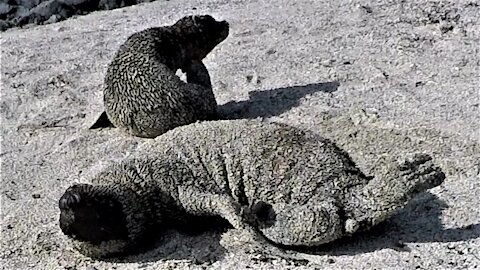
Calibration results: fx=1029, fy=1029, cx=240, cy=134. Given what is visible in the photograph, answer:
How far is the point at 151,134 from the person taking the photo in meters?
6.61

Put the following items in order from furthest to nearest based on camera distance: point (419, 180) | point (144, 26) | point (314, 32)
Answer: point (144, 26), point (314, 32), point (419, 180)

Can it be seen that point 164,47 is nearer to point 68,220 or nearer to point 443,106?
point 443,106

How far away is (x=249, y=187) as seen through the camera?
5227 millimetres

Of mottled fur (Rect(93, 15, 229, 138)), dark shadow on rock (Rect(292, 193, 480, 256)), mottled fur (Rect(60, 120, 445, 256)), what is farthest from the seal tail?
dark shadow on rock (Rect(292, 193, 480, 256))

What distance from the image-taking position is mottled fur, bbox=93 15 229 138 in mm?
6512

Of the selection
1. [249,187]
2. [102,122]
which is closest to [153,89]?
[102,122]

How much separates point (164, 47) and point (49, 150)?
1.12m

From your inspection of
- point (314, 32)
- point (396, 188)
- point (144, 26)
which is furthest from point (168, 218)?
point (144, 26)

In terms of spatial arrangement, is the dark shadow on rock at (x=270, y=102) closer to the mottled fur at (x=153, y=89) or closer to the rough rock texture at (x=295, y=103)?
the rough rock texture at (x=295, y=103)

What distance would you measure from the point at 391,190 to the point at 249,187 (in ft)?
2.57

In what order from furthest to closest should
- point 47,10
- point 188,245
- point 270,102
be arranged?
point 47,10 < point 270,102 < point 188,245

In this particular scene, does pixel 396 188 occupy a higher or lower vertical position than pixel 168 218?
higher

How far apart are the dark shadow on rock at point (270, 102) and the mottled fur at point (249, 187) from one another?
1438 millimetres

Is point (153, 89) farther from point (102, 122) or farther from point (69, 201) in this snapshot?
point (69, 201)
